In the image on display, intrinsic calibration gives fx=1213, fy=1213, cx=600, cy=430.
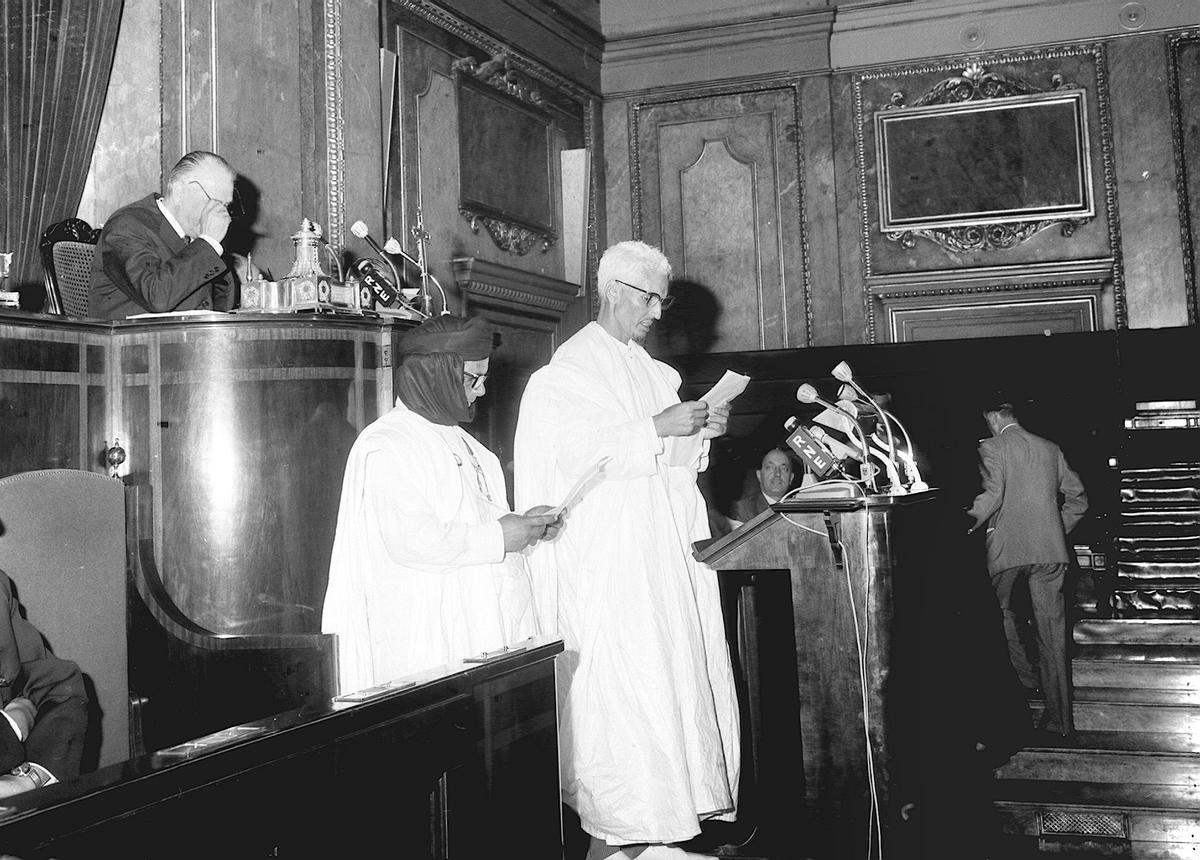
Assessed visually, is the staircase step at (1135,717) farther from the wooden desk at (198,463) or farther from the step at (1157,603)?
the wooden desk at (198,463)

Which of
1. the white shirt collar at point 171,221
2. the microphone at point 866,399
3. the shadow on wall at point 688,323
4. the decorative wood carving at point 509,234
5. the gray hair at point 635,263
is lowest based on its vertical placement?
the microphone at point 866,399

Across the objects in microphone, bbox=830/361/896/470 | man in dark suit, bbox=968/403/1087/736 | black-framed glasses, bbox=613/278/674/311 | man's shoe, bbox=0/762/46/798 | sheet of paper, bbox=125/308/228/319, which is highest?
black-framed glasses, bbox=613/278/674/311

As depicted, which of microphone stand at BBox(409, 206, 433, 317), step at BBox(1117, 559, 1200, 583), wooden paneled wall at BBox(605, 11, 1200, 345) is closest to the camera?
microphone stand at BBox(409, 206, 433, 317)

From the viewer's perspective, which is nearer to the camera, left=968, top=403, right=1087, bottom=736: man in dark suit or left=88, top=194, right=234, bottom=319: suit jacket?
left=88, top=194, right=234, bottom=319: suit jacket

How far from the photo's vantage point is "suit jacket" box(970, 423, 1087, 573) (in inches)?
253

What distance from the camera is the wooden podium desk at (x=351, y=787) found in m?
1.56

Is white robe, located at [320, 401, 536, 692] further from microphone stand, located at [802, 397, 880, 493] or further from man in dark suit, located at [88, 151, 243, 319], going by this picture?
microphone stand, located at [802, 397, 880, 493]

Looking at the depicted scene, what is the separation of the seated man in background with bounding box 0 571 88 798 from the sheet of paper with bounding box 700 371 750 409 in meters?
1.85

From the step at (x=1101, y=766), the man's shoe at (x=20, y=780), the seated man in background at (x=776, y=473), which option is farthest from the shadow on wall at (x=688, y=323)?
the man's shoe at (x=20, y=780)

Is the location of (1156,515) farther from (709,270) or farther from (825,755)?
(825,755)

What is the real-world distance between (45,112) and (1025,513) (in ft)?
16.5

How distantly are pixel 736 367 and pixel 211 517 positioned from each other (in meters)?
3.94

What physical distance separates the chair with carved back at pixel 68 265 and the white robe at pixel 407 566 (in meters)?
1.31

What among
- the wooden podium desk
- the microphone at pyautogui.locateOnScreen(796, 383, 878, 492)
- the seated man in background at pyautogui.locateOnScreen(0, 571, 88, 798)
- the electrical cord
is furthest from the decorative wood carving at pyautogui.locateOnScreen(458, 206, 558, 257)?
the wooden podium desk
